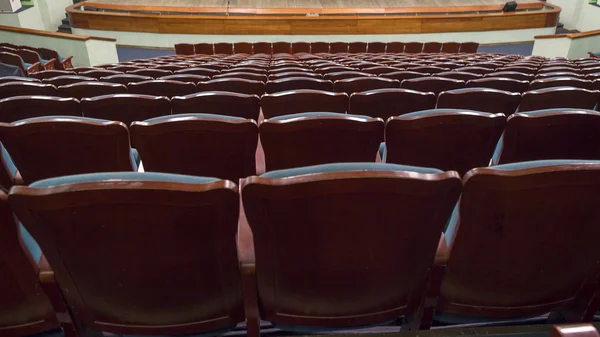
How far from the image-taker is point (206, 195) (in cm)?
30

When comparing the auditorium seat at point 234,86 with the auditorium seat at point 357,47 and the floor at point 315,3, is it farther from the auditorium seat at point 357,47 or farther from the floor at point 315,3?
the floor at point 315,3

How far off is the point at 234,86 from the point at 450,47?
2516mm

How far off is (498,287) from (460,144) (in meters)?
0.23

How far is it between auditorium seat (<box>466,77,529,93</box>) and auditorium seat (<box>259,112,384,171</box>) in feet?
1.70

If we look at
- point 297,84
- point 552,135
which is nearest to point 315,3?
point 297,84

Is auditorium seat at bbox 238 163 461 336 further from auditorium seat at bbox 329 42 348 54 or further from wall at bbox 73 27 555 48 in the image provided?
A: wall at bbox 73 27 555 48

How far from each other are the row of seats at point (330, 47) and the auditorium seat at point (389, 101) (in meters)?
2.32

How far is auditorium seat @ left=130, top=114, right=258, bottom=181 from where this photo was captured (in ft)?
1.71

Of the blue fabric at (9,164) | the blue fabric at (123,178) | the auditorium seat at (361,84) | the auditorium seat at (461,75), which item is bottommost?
the blue fabric at (9,164)

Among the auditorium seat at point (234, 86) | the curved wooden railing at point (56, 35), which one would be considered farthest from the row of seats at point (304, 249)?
the curved wooden railing at point (56, 35)

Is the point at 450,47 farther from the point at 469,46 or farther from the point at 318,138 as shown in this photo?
the point at 318,138

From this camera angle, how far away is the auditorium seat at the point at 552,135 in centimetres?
54

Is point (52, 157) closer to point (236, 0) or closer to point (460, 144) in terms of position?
point (460, 144)

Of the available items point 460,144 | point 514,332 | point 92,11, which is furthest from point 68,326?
point 92,11
